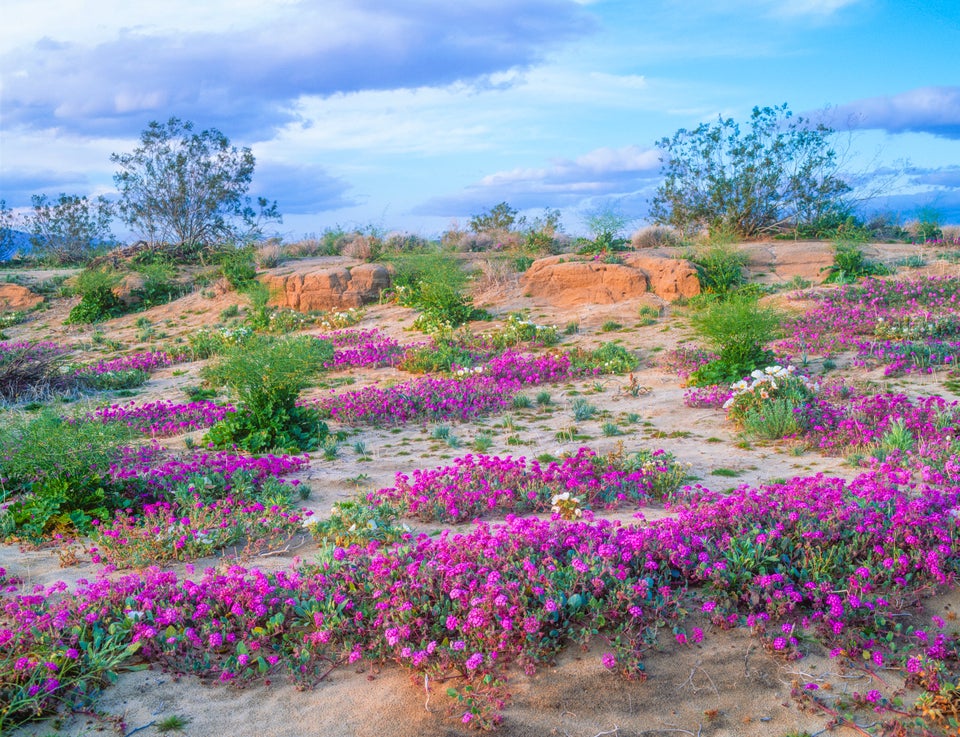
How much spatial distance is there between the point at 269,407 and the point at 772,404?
17.4 ft

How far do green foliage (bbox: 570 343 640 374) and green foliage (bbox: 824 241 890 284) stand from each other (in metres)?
6.06

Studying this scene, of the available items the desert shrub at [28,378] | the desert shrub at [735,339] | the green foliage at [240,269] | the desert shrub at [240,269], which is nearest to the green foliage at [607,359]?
the desert shrub at [735,339]

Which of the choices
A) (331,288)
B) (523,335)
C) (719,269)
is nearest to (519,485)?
(523,335)

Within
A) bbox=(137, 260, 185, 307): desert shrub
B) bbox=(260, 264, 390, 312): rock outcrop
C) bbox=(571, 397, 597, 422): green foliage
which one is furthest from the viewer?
bbox=(137, 260, 185, 307): desert shrub

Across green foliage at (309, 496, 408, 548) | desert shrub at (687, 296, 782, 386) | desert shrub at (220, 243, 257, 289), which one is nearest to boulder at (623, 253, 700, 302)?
desert shrub at (687, 296, 782, 386)

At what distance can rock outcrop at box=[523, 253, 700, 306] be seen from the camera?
15.0 m

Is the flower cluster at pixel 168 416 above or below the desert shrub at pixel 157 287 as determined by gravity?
below

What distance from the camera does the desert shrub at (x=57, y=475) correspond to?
5.54 m

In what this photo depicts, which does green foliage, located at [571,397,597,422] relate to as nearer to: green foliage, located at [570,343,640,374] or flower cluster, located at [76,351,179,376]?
green foliage, located at [570,343,640,374]

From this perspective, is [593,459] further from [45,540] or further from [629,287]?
[629,287]

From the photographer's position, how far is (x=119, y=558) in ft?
16.0

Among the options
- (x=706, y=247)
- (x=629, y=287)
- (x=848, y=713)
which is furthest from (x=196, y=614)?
(x=706, y=247)

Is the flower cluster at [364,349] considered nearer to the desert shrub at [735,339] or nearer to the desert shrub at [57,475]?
the desert shrub at [735,339]

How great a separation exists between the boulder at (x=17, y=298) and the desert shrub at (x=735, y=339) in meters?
19.1
